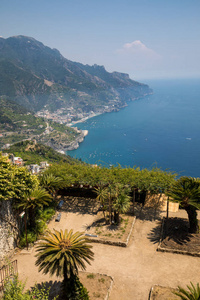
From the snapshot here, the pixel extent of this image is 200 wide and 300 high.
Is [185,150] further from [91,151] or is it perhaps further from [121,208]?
[121,208]

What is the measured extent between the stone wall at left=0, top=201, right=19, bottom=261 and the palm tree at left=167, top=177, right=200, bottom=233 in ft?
46.8

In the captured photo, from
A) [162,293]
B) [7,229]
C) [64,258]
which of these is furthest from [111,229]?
[64,258]

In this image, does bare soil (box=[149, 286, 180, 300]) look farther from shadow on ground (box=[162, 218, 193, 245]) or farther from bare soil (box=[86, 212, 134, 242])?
bare soil (box=[86, 212, 134, 242])

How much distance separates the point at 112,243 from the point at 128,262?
2607 mm

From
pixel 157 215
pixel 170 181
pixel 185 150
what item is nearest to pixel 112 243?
pixel 157 215

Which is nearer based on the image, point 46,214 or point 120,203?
point 120,203

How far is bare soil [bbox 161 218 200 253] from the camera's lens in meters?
19.6

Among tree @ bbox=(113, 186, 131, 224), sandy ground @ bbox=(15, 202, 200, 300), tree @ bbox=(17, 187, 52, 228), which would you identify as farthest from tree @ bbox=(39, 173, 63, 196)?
sandy ground @ bbox=(15, 202, 200, 300)

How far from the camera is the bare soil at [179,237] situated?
1963 cm

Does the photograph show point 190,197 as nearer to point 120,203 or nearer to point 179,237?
point 179,237

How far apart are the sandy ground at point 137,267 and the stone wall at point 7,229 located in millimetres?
1329

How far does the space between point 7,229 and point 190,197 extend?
16023mm

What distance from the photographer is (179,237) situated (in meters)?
20.8

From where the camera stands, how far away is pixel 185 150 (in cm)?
17088
